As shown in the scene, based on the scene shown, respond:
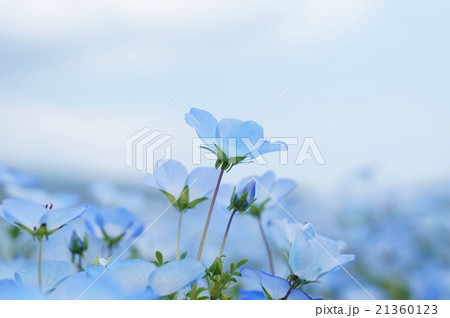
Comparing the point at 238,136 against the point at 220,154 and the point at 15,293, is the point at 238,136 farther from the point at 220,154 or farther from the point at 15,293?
the point at 15,293

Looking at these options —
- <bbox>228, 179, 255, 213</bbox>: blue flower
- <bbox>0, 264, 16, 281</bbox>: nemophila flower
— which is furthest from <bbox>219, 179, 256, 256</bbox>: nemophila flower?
<bbox>0, 264, 16, 281</bbox>: nemophila flower

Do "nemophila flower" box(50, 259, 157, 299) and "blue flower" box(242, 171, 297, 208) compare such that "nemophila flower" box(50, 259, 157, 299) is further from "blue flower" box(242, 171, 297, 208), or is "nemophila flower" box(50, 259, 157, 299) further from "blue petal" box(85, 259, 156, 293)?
"blue flower" box(242, 171, 297, 208)

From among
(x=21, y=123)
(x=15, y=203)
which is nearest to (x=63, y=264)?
(x=15, y=203)

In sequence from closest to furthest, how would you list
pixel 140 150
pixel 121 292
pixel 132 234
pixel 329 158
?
pixel 121 292 < pixel 132 234 < pixel 140 150 < pixel 329 158

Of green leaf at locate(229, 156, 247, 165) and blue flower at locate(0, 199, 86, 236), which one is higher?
green leaf at locate(229, 156, 247, 165)

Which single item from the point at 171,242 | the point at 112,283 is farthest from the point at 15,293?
the point at 171,242
